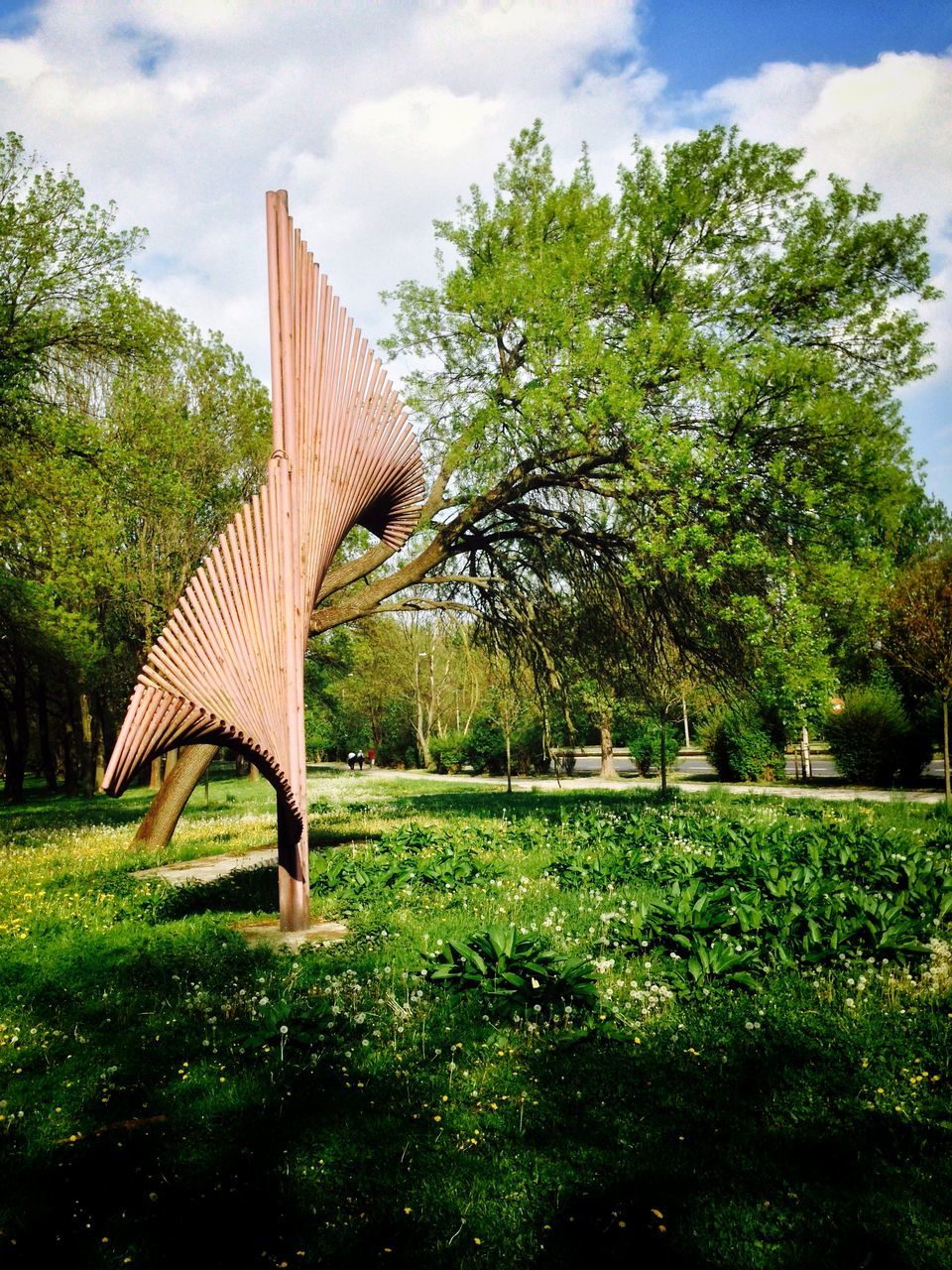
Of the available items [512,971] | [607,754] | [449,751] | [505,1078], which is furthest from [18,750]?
[505,1078]

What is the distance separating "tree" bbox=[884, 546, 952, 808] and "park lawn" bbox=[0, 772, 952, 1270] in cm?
933

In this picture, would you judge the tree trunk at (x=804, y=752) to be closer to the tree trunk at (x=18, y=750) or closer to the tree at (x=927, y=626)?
the tree at (x=927, y=626)

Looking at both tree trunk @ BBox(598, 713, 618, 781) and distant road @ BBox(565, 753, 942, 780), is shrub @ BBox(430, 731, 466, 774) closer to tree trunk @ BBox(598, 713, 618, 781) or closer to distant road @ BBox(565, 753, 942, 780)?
distant road @ BBox(565, 753, 942, 780)

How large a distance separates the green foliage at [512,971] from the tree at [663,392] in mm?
5235

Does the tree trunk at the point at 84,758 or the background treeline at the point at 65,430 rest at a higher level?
the background treeline at the point at 65,430

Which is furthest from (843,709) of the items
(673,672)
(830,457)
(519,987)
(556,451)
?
(519,987)

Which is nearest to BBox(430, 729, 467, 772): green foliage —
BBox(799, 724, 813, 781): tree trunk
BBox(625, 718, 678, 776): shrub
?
BBox(625, 718, 678, 776): shrub

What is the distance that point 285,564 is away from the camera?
6797 mm

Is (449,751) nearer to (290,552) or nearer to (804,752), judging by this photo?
(804,752)

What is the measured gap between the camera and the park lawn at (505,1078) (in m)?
2.70

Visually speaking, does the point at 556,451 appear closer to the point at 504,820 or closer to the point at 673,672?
the point at 673,672

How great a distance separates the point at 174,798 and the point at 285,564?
20.7ft

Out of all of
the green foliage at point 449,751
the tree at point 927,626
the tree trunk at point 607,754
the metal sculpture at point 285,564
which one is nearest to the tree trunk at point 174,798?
the metal sculpture at point 285,564

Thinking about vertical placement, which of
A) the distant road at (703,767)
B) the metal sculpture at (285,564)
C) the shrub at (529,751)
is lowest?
the distant road at (703,767)
